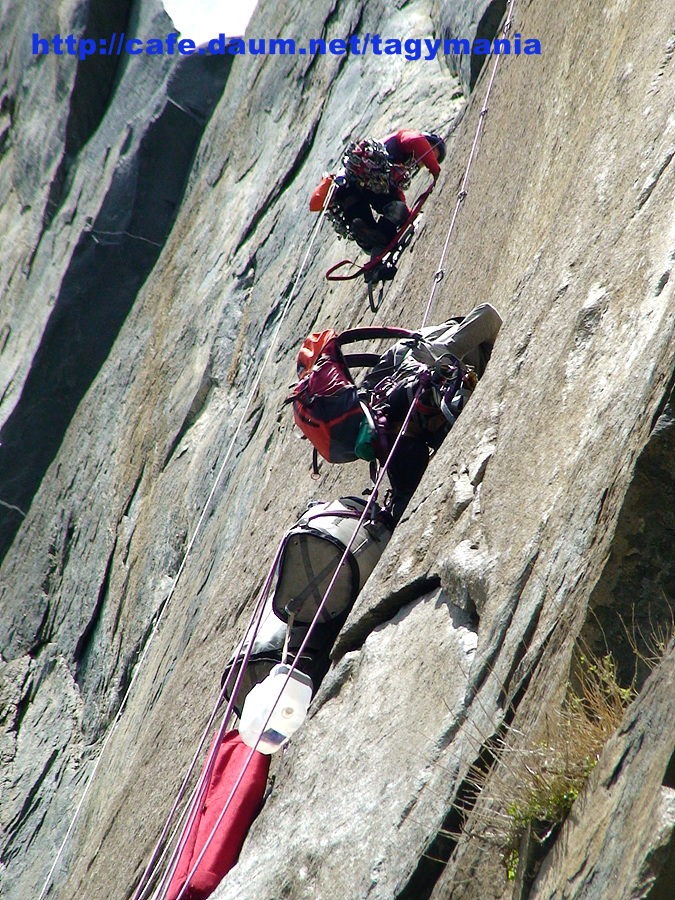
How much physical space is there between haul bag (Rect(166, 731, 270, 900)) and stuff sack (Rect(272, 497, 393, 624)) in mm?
592

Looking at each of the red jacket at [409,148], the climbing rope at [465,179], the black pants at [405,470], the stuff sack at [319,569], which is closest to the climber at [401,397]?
the black pants at [405,470]

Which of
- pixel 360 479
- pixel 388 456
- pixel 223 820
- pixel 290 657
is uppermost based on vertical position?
pixel 388 456

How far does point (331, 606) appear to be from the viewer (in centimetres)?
420

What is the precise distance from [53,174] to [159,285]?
11.9 ft

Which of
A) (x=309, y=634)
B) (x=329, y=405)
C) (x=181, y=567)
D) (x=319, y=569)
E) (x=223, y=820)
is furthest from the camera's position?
(x=181, y=567)

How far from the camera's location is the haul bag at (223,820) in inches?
139

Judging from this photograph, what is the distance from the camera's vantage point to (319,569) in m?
4.16

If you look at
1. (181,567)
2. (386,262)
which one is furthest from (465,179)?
(181,567)

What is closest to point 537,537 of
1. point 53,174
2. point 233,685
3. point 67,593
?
point 233,685

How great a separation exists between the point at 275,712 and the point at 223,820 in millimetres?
416

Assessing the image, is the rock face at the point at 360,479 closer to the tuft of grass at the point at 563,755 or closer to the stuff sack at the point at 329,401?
the tuft of grass at the point at 563,755

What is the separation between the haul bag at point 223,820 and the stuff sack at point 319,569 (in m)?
0.59

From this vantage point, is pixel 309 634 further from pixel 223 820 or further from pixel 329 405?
pixel 329 405

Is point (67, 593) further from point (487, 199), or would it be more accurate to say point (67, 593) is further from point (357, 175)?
point (487, 199)
